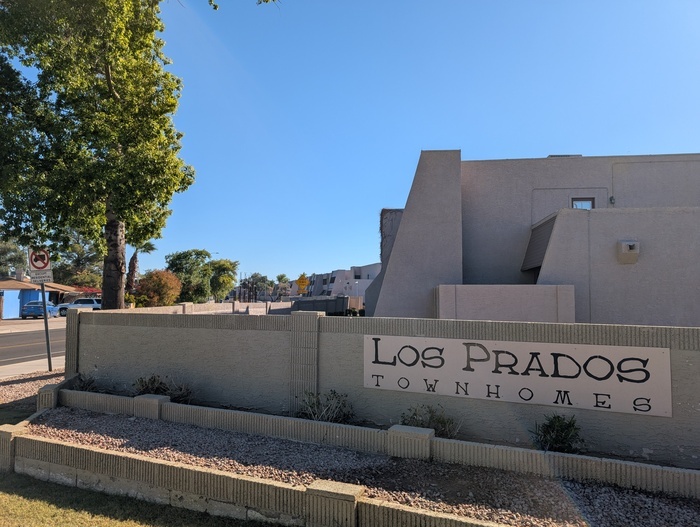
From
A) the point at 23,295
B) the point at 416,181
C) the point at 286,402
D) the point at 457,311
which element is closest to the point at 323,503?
the point at 286,402

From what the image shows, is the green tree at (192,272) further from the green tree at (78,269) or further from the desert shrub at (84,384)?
the desert shrub at (84,384)

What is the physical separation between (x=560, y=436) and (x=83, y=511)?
502 centimetres

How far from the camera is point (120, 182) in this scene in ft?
31.2

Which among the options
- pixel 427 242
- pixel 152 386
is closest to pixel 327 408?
pixel 152 386

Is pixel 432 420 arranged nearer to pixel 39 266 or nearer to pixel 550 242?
pixel 550 242

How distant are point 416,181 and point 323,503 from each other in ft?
40.0

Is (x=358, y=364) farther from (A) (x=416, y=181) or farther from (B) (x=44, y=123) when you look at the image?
(A) (x=416, y=181)

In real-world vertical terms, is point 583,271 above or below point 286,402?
above

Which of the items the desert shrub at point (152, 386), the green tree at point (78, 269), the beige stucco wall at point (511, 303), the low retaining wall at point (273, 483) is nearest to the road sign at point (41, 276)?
the desert shrub at point (152, 386)

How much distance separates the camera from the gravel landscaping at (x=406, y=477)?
395cm

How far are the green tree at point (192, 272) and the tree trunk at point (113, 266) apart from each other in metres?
33.8

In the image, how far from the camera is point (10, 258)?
183 feet

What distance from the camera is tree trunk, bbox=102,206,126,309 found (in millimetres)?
11109

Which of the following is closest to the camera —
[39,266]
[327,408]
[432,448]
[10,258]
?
[432,448]
